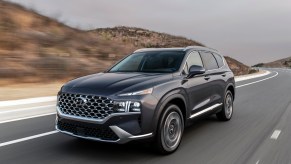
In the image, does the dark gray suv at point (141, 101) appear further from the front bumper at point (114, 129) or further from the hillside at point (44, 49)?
the hillside at point (44, 49)

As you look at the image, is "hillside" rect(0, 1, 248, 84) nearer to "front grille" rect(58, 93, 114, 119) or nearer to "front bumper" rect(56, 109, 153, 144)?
"front grille" rect(58, 93, 114, 119)

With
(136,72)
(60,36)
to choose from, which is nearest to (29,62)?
(60,36)

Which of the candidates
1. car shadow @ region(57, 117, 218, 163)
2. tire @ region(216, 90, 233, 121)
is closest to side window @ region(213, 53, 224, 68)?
tire @ region(216, 90, 233, 121)

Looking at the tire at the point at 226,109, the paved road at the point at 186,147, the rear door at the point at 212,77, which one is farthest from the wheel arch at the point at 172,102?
the tire at the point at 226,109

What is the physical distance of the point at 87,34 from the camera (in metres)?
29.5

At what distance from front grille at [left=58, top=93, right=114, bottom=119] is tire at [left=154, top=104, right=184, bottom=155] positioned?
92 centimetres

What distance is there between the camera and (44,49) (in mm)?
22844

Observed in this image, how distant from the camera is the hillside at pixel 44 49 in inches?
743

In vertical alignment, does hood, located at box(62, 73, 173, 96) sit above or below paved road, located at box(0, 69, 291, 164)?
above

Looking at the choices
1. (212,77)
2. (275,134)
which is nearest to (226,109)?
(212,77)

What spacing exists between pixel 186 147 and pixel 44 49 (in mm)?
17487

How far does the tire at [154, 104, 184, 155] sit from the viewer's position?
6152 millimetres

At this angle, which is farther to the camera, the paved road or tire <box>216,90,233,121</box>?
tire <box>216,90,233,121</box>

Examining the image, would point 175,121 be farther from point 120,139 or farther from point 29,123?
point 29,123
